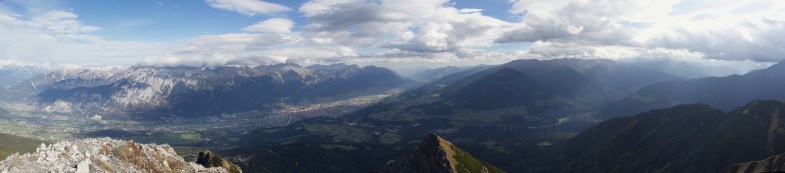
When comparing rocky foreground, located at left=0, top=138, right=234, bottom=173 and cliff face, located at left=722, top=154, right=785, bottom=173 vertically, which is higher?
rocky foreground, located at left=0, top=138, right=234, bottom=173

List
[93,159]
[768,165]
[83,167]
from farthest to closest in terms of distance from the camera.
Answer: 1. [768,165]
2. [93,159]
3. [83,167]

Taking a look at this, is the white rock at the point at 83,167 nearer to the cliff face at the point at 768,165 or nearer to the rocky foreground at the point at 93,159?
the rocky foreground at the point at 93,159

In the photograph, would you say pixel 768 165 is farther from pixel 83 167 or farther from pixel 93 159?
pixel 83 167

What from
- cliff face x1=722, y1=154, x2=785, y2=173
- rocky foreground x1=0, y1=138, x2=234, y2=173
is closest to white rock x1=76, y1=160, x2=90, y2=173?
rocky foreground x1=0, y1=138, x2=234, y2=173

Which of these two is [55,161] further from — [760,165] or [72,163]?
[760,165]

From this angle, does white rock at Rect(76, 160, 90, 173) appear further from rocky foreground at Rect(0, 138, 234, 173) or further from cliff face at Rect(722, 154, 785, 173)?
cliff face at Rect(722, 154, 785, 173)

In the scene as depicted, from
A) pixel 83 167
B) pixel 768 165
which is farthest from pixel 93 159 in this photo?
pixel 768 165

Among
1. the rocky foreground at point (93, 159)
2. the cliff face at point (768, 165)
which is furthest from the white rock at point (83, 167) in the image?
the cliff face at point (768, 165)

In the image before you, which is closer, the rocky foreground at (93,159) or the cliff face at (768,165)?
the rocky foreground at (93,159)

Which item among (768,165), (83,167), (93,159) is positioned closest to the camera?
(83,167)
